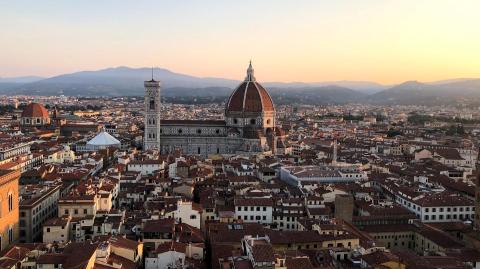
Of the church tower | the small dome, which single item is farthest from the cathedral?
the small dome

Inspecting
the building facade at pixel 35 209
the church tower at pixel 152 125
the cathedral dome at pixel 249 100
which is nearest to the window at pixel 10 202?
the building facade at pixel 35 209

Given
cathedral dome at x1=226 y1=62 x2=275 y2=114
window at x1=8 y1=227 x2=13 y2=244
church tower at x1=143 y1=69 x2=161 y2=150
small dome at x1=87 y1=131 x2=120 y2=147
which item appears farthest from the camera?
cathedral dome at x1=226 y1=62 x2=275 y2=114

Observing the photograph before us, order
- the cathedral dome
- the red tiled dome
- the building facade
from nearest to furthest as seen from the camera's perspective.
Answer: the building facade < the cathedral dome < the red tiled dome

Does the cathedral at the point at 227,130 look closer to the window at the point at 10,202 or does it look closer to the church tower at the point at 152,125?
the church tower at the point at 152,125

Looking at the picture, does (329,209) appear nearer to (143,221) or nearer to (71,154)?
(143,221)

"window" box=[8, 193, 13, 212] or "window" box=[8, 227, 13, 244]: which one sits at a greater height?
"window" box=[8, 193, 13, 212]

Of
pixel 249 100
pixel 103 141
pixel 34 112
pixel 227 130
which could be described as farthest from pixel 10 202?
pixel 34 112

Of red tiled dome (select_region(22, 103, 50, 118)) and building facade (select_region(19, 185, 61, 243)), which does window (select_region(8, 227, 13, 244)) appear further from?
red tiled dome (select_region(22, 103, 50, 118))

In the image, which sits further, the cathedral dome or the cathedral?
the cathedral dome
